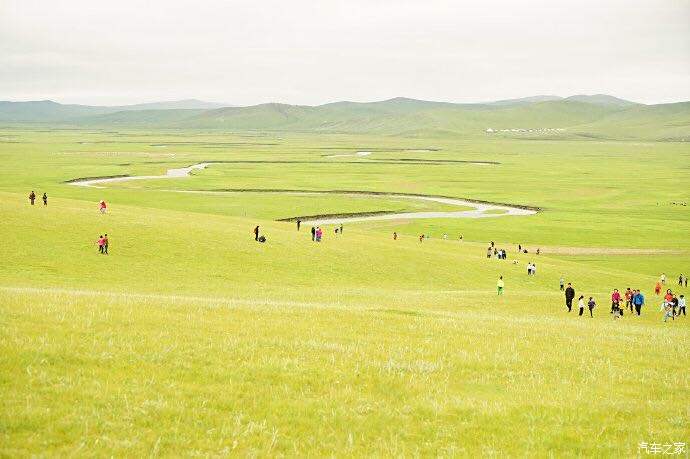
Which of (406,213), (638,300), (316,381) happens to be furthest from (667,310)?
(406,213)

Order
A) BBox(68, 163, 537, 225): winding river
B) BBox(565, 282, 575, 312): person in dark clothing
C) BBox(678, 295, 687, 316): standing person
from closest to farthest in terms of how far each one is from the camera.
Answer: BBox(565, 282, 575, 312): person in dark clothing → BBox(678, 295, 687, 316): standing person → BBox(68, 163, 537, 225): winding river

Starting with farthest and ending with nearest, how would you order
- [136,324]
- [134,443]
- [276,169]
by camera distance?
[276,169]
[136,324]
[134,443]

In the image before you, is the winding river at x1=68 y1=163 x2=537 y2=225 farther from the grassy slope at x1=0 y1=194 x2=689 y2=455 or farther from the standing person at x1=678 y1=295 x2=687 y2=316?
the grassy slope at x1=0 y1=194 x2=689 y2=455

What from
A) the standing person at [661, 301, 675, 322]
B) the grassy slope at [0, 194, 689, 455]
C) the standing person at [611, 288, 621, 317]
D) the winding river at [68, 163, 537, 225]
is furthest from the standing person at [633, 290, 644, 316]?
the winding river at [68, 163, 537, 225]

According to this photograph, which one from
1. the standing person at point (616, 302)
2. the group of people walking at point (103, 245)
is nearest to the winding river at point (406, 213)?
the group of people walking at point (103, 245)

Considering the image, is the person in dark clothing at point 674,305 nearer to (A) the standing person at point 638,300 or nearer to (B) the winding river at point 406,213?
(A) the standing person at point 638,300

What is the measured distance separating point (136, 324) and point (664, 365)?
57.6 feet

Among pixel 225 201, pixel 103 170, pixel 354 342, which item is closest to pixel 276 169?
pixel 103 170

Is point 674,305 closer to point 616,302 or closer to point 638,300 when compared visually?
point 638,300

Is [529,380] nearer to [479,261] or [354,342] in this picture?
[354,342]

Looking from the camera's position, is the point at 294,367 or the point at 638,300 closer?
the point at 294,367

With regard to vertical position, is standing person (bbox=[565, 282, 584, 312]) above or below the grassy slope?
below

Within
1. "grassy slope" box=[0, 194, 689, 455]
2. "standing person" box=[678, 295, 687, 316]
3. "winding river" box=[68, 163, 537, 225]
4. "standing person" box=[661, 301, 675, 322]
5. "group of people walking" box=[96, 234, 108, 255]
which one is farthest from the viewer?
"winding river" box=[68, 163, 537, 225]

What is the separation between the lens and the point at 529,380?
18.0 m
